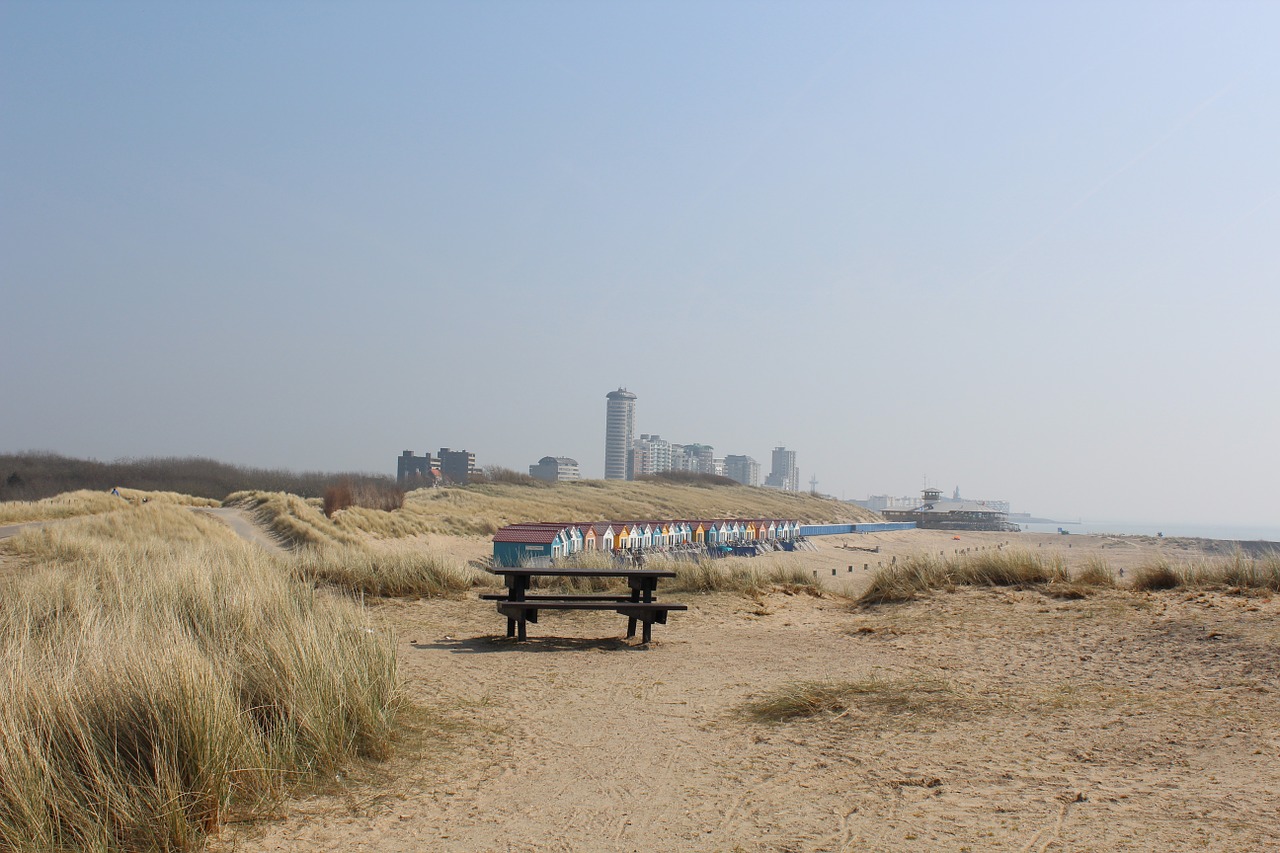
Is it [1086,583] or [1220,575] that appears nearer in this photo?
[1220,575]

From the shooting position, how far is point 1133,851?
144 inches

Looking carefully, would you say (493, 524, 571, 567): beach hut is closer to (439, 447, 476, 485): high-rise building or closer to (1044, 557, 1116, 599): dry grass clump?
(1044, 557, 1116, 599): dry grass clump

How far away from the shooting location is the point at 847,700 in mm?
6430

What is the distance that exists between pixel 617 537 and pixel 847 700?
21110 mm

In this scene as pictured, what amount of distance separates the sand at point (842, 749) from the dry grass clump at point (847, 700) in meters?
0.05

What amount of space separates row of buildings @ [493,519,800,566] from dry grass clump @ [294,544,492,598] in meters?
3.71

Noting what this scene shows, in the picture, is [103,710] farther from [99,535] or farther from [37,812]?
[99,535]

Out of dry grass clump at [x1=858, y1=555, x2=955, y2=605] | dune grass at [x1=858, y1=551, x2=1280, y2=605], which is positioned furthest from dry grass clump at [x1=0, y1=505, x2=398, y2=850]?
dune grass at [x1=858, y1=551, x2=1280, y2=605]

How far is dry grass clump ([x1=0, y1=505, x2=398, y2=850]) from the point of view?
3.77 m

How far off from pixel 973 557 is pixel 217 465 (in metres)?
Answer: 84.5

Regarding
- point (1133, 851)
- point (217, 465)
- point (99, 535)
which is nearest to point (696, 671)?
point (1133, 851)

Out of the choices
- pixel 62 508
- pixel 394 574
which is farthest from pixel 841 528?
pixel 394 574

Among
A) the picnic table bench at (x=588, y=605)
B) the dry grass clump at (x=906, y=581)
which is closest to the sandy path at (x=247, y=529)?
the picnic table bench at (x=588, y=605)

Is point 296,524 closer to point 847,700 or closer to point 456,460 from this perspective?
point 847,700
